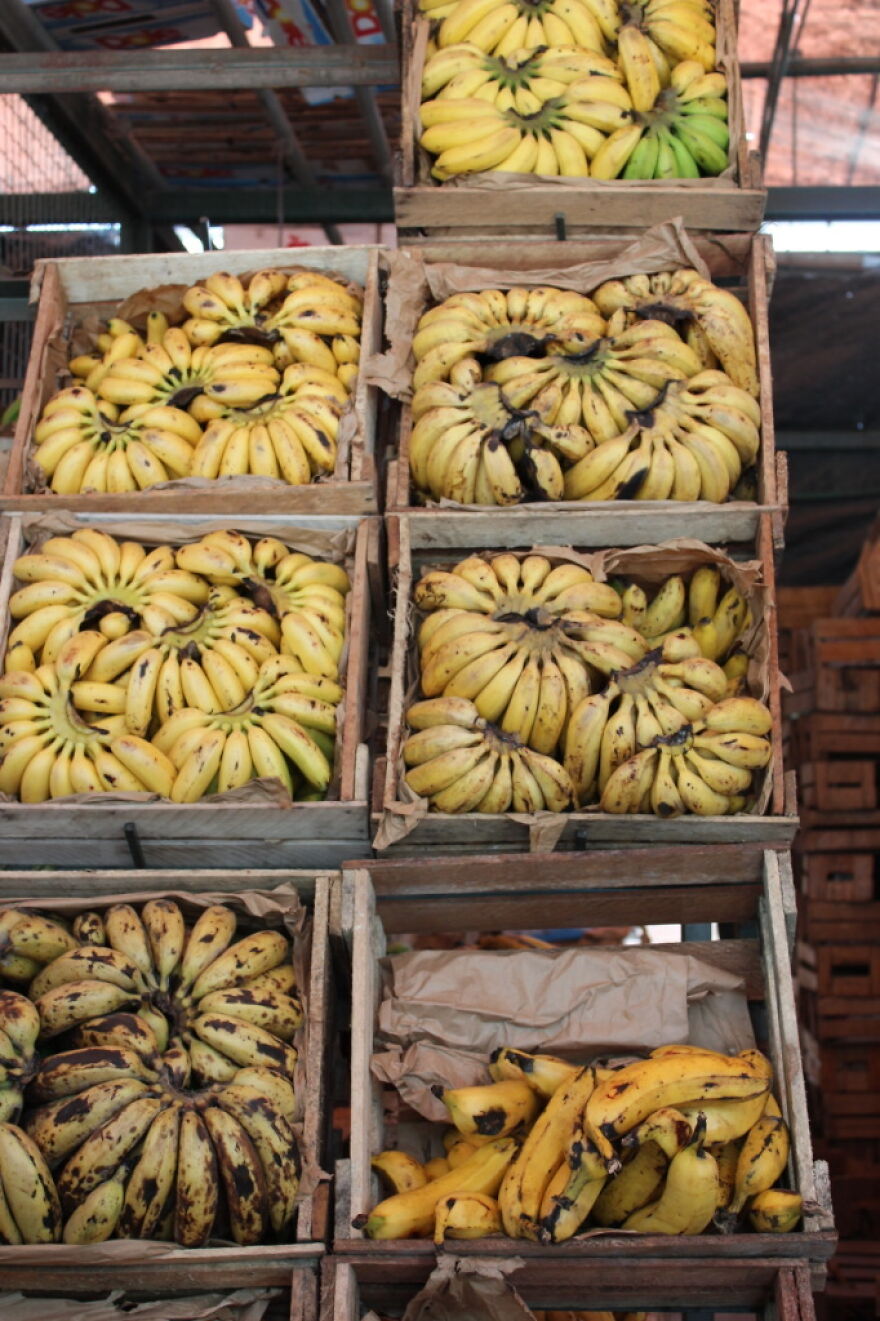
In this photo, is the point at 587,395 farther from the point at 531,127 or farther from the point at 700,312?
the point at 531,127

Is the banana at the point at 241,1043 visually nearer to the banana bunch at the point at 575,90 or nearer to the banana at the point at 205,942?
the banana at the point at 205,942

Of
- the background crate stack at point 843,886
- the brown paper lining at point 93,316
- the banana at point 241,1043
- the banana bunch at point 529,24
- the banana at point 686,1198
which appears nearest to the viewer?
the banana at point 686,1198

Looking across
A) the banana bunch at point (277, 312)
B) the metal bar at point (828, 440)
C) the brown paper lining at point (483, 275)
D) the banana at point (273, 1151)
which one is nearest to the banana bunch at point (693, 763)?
the banana at point (273, 1151)

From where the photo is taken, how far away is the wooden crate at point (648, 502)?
3.46 m

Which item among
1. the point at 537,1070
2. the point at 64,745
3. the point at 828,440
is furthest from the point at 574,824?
the point at 828,440

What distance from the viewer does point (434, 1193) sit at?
2.61 m

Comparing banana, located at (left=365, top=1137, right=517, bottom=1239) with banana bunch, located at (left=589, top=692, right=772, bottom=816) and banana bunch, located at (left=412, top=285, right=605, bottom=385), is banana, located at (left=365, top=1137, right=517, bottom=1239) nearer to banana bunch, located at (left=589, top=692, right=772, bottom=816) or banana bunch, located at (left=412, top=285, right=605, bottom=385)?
banana bunch, located at (left=589, top=692, right=772, bottom=816)

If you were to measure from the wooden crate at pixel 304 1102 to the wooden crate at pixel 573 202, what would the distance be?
2136mm

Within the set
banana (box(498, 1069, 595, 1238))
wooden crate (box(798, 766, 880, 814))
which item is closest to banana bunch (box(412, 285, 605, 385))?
banana (box(498, 1069, 595, 1238))

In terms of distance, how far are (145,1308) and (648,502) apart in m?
2.19

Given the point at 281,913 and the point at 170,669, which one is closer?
the point at 281,913

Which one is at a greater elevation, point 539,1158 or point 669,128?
point 669,128

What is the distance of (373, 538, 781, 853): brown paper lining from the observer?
2982mm

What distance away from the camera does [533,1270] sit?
242 cm
